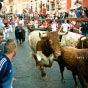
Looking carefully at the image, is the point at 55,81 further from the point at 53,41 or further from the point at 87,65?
the point at 87,65

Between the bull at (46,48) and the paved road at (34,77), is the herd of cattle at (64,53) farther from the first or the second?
Result: the paved road at (34,77)

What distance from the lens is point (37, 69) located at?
1025 cm

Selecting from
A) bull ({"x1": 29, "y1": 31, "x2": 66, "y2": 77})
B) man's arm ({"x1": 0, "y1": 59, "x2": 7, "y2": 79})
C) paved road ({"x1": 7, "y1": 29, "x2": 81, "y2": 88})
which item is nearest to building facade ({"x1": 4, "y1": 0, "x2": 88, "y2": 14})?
paved road ({"x1": 7, "y1": 29, "x2": 81, "y2": 88})

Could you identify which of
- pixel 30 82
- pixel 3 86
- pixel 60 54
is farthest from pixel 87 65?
pixel 3 86

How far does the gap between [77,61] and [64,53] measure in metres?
1.16

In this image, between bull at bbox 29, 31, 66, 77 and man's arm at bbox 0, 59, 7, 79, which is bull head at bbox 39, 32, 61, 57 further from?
man's arm at bbox 0, 59, 7, 79

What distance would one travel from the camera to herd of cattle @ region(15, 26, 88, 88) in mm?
6438

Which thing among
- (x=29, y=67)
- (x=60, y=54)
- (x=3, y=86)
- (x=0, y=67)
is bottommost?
(x=29, y=67)

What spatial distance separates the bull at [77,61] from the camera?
6347 millimetres

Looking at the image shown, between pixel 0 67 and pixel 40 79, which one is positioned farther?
pixel 40 79

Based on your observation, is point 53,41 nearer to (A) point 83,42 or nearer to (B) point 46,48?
(B) point 46,48

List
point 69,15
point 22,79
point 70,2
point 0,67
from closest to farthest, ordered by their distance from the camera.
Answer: point 0,67, point 22,79, point 69,15, point 70,2

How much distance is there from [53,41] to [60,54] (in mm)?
583

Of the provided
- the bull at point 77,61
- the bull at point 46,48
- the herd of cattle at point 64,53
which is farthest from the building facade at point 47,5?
the bull at point 77,61
